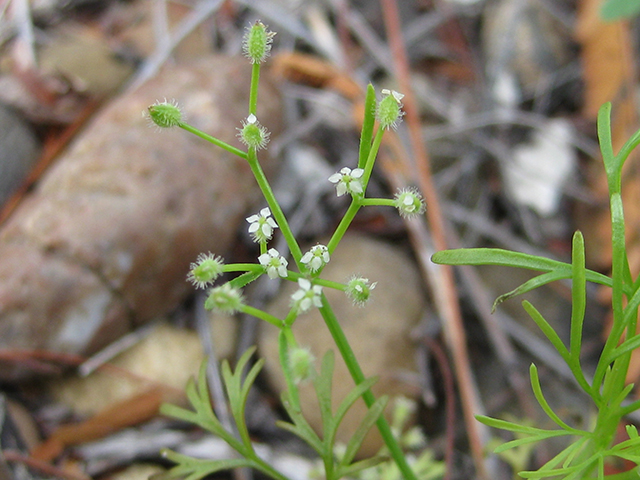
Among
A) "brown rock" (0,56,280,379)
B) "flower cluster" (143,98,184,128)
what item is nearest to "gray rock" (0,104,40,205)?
"brown rock" (0,56,280,379)

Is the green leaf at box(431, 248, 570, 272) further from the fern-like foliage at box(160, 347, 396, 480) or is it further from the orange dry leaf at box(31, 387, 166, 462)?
the orange dry leaf at box(31, 387, 166, 462)

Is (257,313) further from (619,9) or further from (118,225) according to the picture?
(619,9)

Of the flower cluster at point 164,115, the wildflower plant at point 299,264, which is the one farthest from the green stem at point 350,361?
the flower cluster at point 164,115

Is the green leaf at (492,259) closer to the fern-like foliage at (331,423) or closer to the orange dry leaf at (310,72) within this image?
the fern-like foliage at (331,423)

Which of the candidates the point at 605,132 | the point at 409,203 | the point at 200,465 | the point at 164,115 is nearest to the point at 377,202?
the point at 409,203

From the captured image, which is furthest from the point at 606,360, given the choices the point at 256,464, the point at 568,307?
the point at 568,307
